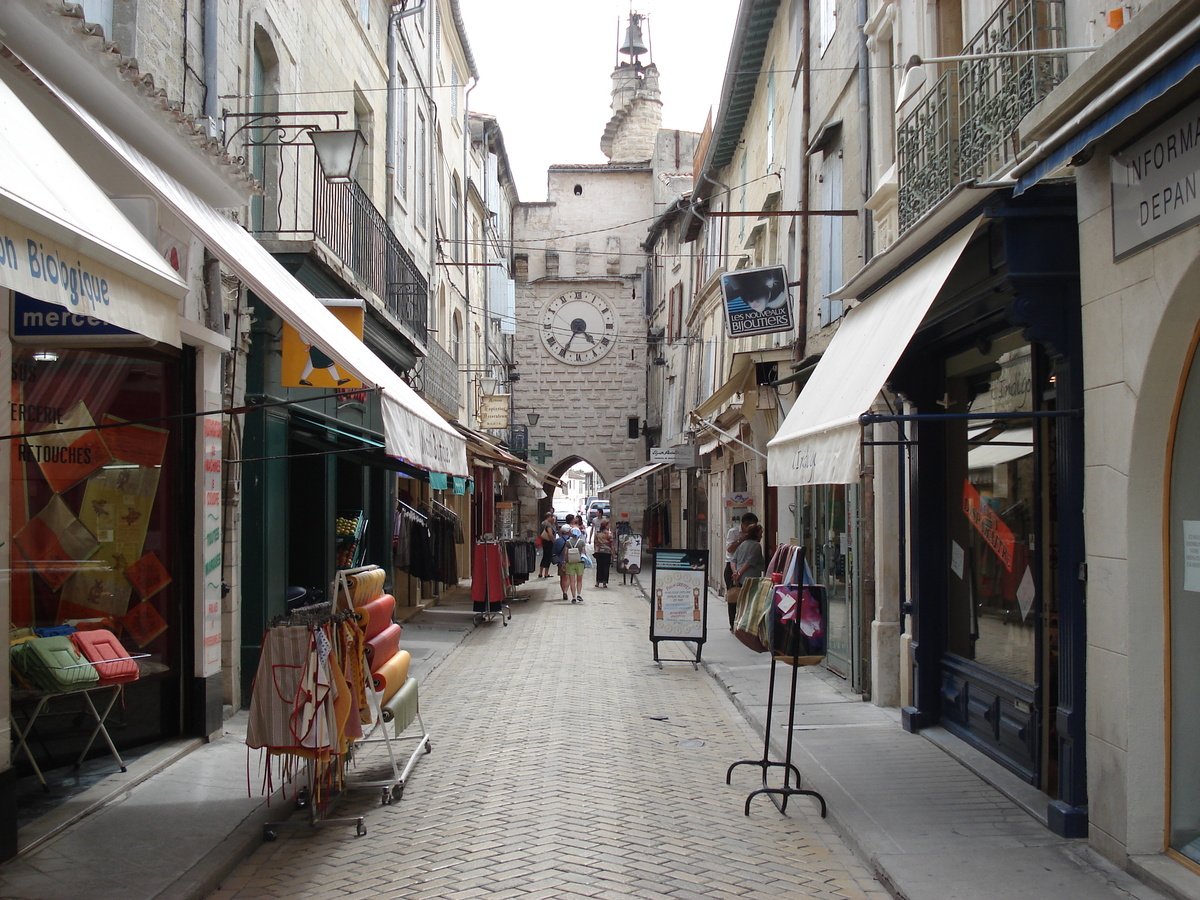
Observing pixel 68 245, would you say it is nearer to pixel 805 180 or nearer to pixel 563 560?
pixel 805 180

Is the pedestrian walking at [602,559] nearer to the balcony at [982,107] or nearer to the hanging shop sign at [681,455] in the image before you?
the hanging shop sign at [681,455]

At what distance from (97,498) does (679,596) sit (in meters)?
7.40

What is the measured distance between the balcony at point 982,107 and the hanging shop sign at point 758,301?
17.3 ft

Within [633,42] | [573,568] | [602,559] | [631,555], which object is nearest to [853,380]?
[573,568]

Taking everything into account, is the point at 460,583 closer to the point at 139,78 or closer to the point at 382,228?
the point at 382,228

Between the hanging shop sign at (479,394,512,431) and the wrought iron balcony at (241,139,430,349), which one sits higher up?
the wrought iron balcony at (241,139,430,349)

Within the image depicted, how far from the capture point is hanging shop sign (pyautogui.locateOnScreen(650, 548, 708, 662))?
12.9m

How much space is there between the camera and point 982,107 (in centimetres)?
670

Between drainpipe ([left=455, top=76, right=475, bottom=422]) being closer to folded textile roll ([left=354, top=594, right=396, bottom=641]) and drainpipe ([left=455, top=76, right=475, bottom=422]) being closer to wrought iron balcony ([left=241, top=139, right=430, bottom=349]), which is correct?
wrought iron balcony ([left=241, top=139, right=430, bottom=349])

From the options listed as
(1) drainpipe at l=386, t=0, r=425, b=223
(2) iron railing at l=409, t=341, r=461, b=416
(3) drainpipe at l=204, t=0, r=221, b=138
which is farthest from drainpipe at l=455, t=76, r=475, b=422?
(3) drainpipe at l=204, t=0, r=221, b=138

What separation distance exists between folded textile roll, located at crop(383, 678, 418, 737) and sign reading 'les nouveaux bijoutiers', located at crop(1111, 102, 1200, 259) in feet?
15.6

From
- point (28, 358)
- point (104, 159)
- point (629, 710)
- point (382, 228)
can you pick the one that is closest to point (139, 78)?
point (104, 159)

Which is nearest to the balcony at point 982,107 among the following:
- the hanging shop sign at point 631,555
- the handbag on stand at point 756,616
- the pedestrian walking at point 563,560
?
the handbag on stand at point 756,616

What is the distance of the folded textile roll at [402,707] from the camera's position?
661 cm
